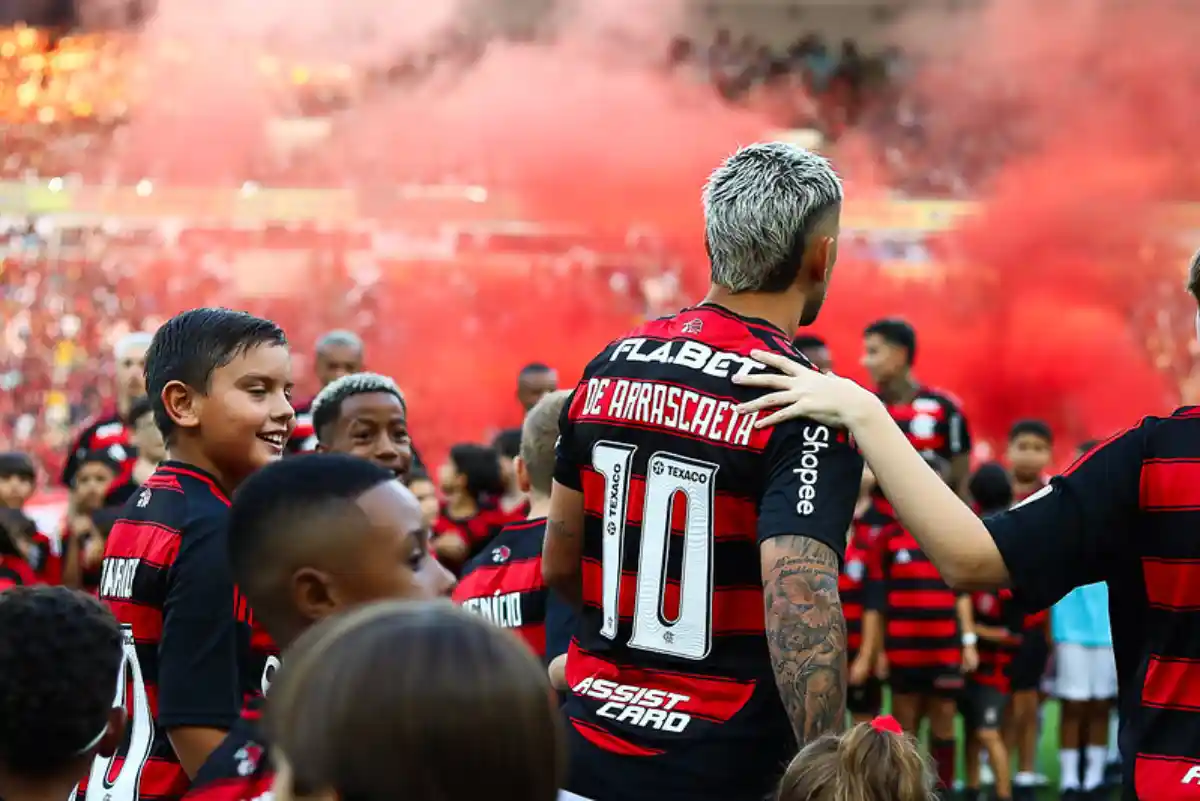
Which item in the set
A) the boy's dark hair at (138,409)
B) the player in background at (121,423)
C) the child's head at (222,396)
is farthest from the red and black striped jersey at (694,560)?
the player in background at (121,423)

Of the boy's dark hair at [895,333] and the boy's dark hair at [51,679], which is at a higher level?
the boy's dark hair at [895,333]

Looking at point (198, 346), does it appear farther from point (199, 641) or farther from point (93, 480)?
point (93, 480)

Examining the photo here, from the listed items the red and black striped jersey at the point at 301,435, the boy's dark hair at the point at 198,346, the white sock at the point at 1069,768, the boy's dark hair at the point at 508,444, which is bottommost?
the white sock at the point at 1069,768

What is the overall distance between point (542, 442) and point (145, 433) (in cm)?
278

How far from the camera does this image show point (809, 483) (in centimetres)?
270

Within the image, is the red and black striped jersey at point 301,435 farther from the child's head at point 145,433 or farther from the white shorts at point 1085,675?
the white shorts at point 1085,675

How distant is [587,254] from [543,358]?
110cm

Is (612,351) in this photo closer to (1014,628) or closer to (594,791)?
(594,791)

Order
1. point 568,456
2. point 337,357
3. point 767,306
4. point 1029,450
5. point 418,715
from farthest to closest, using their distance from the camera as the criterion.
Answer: point 1029,450
point 337,357
point 568,456
point 767,306
point 418,715

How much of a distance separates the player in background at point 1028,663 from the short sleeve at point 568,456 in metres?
5.15

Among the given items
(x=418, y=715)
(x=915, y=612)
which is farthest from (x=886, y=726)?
(x=915, y=612)

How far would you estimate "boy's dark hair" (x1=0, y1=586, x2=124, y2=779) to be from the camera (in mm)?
2158

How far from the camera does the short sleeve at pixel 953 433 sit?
314 inches

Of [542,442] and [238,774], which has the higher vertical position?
[542,442]
